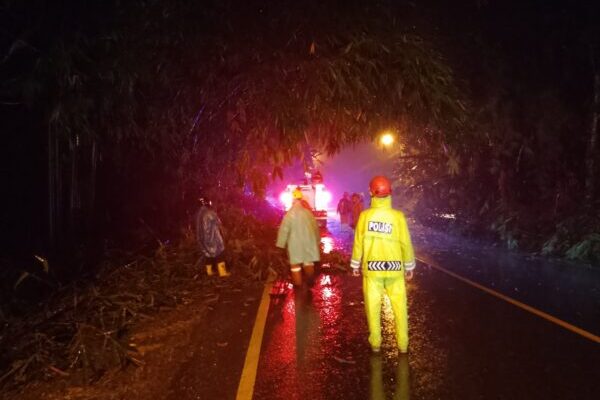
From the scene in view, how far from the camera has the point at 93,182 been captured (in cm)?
1098

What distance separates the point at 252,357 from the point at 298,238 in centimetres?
359

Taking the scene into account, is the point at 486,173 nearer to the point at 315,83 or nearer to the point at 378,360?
the point at 315,83

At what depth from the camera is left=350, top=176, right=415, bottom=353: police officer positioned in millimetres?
5320

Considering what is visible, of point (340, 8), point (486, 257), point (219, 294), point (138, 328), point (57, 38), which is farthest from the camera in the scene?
point (486, 257)

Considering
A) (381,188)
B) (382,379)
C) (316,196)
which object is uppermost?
(316,196)

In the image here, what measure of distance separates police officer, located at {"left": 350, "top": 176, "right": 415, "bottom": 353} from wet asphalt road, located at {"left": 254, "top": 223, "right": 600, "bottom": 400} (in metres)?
0.54

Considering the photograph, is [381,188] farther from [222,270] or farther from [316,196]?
[316,196]

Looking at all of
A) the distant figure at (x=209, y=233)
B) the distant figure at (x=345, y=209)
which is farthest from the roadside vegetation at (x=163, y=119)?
the distant figure at (x=345, y=209)

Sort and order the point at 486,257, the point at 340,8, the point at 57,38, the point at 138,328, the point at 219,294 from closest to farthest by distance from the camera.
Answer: the point at 138,328 < the point at 57,38 < the point at 340,8 < the point at 219,294 < the point at 486,257

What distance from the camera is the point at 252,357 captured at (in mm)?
5562

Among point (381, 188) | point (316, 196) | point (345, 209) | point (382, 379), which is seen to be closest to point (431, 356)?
point (382, 379)

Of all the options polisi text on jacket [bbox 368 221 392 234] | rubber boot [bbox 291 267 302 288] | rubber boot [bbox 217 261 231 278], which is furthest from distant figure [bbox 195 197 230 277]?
polisi text on jacket [bbox 368 221 392 234]

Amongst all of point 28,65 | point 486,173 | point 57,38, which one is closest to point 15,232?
point 28,65

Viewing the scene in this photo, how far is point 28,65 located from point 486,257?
11997mm
